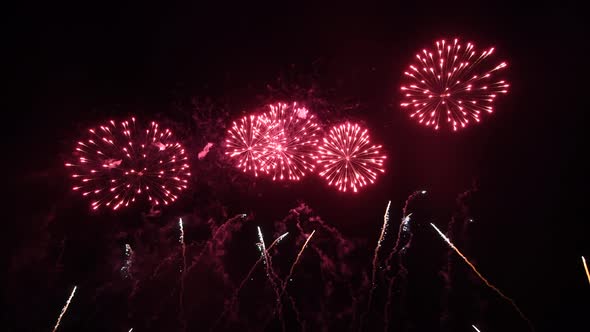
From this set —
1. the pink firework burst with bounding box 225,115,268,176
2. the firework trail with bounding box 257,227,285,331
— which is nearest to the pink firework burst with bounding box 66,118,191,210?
the pink firework burst with bounding box 225,115,268,176

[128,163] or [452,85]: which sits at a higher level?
[452,85]

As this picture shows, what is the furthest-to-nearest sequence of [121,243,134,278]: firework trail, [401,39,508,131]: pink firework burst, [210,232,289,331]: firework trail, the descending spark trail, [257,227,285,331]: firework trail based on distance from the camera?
[210,232,289,331]: firework trail, [121,243,134,278]: firework trail, [257,227,285,331]: firework trail, the descending spark trail, [401,39,508,131]: pink firework burst

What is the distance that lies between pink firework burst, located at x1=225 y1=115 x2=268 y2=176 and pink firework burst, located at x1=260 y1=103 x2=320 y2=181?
0.14 m

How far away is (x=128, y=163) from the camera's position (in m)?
10.1

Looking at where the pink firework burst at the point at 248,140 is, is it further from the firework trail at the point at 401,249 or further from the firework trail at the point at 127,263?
the firework trail at the point at 127,263

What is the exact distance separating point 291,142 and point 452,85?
14.1 ft

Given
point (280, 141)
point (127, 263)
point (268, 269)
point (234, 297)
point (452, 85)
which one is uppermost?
point (452, 85)

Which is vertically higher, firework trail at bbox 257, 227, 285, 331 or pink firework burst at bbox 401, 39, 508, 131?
pink firework burst at bbox 401, 39, 508, 131

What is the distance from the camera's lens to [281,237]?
12.0m

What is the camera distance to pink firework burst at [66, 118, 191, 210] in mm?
10031

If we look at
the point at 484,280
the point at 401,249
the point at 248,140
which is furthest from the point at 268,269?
the point at 484,280

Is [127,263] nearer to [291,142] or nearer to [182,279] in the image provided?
[182,279]

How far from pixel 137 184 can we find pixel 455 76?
29.0ft

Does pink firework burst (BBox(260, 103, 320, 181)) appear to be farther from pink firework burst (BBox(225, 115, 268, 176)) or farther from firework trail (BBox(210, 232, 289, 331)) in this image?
firework trail (BBox(210, 232, 289, 331))
